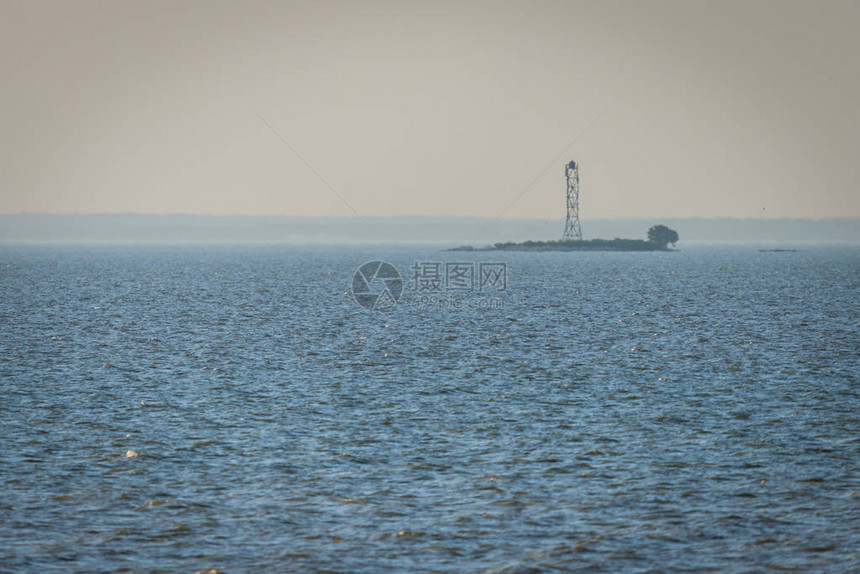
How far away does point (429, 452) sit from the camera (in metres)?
27.3

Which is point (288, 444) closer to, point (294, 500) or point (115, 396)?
point (294, 500)

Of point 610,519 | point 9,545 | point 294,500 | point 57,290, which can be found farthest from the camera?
point 57,290

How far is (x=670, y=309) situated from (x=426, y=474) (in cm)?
6079

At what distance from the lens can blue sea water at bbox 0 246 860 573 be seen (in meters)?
19.4

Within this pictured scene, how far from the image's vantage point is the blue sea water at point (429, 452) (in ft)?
63.8

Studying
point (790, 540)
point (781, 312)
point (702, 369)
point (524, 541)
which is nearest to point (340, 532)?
point (524, 541)

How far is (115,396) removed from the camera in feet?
119
